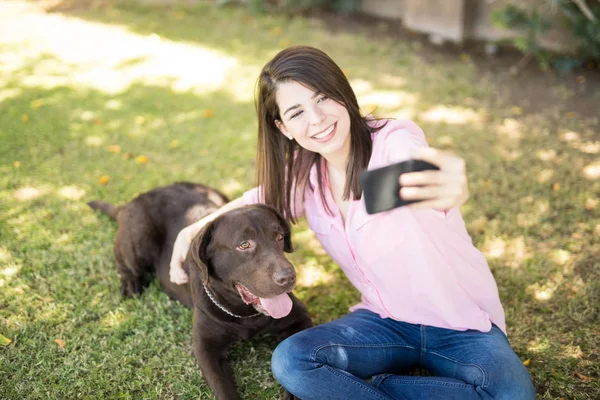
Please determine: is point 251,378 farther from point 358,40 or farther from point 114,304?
point 358,40

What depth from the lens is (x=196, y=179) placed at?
5457mm

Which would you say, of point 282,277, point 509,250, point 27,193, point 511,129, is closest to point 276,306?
point 282,277

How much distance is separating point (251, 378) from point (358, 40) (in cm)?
690

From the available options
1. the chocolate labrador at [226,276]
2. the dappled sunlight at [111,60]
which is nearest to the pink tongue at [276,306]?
the chocolate labrador at [226,276]

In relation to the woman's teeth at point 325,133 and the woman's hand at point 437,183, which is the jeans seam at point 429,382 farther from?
the woman's teeth at point 325,133

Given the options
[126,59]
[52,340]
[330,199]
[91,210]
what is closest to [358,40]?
[126,59]

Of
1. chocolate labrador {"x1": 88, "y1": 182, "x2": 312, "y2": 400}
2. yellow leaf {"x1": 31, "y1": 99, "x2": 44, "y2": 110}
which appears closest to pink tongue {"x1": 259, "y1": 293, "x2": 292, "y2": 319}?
chocolate labrador {"x1": 88, "y1": 182, "x2": 312, "y2": 400}

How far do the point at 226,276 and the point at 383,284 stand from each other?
34.9 inches

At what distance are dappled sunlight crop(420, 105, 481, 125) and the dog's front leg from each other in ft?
13.3

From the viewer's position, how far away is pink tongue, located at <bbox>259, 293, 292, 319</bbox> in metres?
3.10

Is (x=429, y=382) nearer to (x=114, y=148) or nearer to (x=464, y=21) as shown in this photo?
(x=114, y=148)

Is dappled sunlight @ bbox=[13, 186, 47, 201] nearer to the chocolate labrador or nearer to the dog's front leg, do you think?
the chocolate labrador

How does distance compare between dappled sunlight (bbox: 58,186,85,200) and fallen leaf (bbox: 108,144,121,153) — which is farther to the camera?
fallen leaf (bbox: 108,144,121,153)

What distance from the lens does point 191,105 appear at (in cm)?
710
